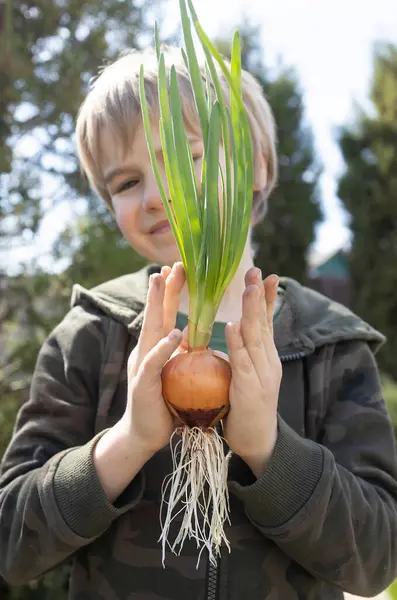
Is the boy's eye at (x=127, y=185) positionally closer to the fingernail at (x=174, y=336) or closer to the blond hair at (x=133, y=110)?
the blond hair at (x=133, y=110)

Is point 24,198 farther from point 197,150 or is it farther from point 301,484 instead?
point 301,484

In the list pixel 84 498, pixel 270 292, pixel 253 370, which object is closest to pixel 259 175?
pixel 270 292

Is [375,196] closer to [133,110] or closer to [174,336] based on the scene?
[133,110]

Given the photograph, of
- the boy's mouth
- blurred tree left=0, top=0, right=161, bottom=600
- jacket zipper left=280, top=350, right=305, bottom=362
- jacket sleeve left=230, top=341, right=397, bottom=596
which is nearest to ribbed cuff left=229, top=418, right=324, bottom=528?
jacket sleeve left=230, top=341, right=397, bottom=596

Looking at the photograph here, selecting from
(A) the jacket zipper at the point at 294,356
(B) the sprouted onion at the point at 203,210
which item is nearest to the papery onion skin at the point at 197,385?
(B) the sprouted onion at the point at 203,210

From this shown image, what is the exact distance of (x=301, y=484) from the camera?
3.15 feet

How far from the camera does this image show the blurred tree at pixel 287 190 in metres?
7.50

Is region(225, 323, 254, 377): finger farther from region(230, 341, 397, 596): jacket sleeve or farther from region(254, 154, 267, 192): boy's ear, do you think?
region(254, 154, 267, 192): boy's ear

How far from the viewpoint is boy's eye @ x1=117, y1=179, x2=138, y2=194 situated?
1.26 meters

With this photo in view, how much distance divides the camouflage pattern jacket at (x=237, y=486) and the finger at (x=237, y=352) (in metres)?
0.18

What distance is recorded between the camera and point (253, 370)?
0.83m

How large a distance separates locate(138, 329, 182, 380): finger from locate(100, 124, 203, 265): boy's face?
0.42m

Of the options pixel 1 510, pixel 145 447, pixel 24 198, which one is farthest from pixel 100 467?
pixel 24 198

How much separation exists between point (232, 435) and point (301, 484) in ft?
0.55
